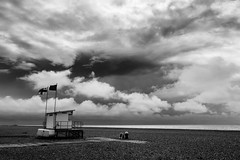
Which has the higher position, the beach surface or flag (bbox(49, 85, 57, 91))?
flag (bbox(49, 85, 57, 91))

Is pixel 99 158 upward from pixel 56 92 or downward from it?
downward

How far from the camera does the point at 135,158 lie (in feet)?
84.5

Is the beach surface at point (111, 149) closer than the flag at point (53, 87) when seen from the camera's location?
Yes

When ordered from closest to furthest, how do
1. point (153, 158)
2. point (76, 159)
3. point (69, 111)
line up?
point (76, 159) < point (153, 158) < point (69, 111)

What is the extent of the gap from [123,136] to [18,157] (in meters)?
30.7

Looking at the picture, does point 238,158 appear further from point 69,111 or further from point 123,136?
point 69,111

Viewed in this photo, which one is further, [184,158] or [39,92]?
[39,92]

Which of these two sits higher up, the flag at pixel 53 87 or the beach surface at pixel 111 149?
the flag at pixel 53 87

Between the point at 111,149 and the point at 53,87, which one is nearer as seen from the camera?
the point at 111,149

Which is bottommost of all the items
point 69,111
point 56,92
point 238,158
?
point 238,158

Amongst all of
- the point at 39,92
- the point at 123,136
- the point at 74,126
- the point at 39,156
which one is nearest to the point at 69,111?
the point at 74,126

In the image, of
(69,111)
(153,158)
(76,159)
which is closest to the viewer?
(76,159)

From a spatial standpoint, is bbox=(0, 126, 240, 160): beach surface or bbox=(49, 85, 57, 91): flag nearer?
bbox=(0, 126, 240, 160): beach surface

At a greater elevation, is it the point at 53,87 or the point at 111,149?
the point at 53,87
